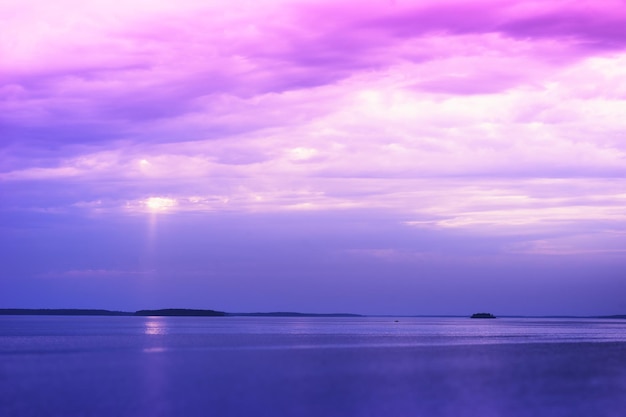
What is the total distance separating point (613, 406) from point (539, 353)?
3846cm

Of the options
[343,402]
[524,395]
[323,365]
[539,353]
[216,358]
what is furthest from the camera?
[539,353]

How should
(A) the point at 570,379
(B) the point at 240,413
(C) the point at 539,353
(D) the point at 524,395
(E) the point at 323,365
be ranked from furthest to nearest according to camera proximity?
1. (C) the point at 539,353
2. (E) the point at 323,365
3. (A) the point at 570,379
4. (D) the point at 524,395
5. (B) the point at 240,413

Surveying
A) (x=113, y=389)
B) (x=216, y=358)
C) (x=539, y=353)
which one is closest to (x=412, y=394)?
(x=113, y=389)

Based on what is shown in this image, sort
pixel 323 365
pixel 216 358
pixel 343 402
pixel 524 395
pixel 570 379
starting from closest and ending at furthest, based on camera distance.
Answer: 1. pixel 343 402
2. pixel 524 395
3. pixel 570 379
4. pixel 323 365
5. pixel 216 358

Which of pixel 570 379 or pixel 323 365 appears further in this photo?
pixel 323 365

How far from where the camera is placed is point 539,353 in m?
72.4

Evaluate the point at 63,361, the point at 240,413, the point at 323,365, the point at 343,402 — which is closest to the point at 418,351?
the point at 323,365

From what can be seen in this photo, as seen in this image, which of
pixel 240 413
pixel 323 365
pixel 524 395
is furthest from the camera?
pixel 323 365

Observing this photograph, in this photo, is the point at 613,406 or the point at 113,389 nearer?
the point at 613,406

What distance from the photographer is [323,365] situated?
187 feet

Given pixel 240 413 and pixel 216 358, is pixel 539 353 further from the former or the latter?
pixel 240 413

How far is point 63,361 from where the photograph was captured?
194 feet

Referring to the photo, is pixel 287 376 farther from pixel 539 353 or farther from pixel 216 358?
pixel 539 353

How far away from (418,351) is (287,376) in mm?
29932
